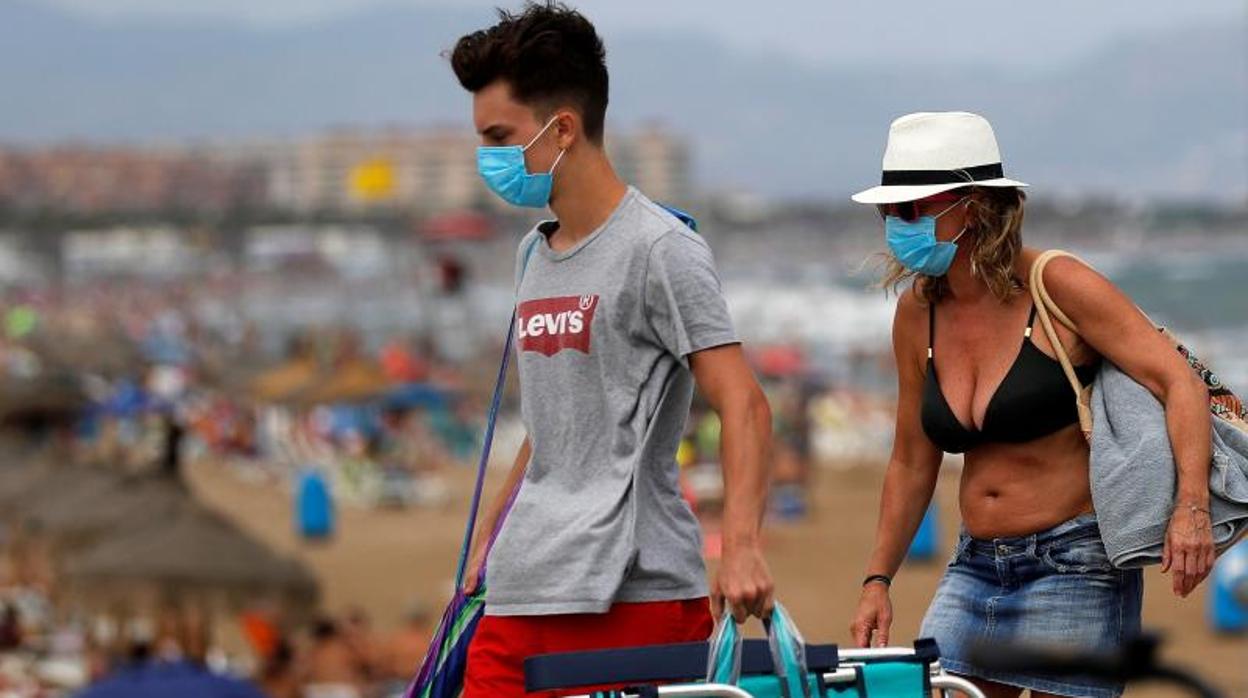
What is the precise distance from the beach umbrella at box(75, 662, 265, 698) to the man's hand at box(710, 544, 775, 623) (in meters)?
1.29

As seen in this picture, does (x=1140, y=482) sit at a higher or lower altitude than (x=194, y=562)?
higher

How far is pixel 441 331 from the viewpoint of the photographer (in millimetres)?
83250

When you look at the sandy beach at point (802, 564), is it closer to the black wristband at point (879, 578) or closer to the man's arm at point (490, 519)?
the black wristband at point (879, 578)

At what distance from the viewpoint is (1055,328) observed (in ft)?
10.3

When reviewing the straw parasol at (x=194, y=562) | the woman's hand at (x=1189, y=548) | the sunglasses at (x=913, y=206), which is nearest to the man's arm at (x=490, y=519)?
the sunglasses at (x=913, y=206)

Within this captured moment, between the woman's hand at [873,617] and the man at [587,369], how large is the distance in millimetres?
271

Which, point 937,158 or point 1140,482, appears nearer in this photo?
point 1140,482

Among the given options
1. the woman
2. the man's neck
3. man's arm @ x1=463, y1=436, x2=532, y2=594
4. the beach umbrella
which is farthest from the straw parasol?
the beach umbrella

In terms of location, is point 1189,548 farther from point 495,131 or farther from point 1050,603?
point 495,131

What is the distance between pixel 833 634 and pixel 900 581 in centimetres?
169

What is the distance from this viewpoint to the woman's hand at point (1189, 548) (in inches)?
117

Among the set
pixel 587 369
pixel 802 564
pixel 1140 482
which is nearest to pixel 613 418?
pixel 587 369

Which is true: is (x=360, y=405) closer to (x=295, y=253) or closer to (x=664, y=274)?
(x=664, y=274)

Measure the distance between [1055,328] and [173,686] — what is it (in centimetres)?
189
